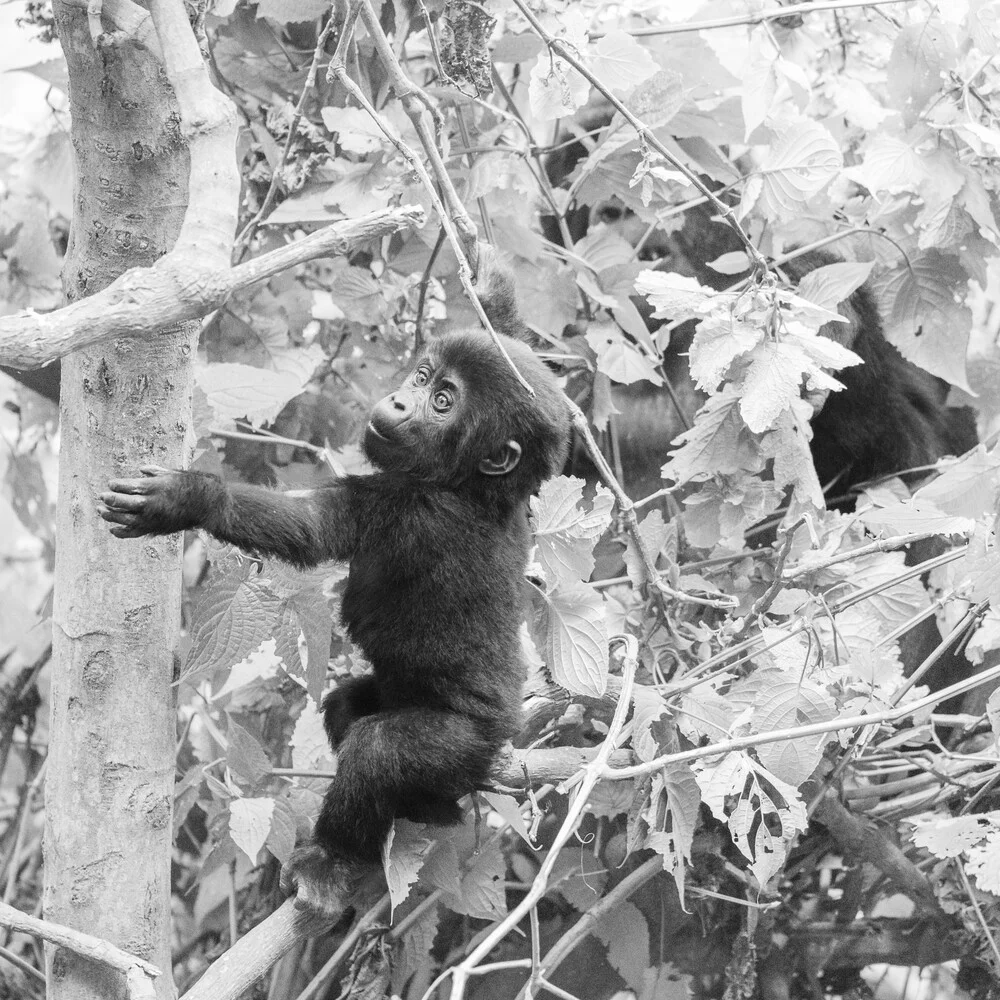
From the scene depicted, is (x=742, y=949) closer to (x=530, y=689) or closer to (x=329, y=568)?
(x=530, y=689)

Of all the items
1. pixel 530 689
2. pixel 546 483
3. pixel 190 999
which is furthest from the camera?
pixel 530 689

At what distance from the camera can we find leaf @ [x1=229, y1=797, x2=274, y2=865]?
184 centimetres

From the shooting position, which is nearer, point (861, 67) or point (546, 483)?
point (546, 483)

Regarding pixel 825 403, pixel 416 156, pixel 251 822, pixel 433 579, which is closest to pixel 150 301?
pixel 416 156

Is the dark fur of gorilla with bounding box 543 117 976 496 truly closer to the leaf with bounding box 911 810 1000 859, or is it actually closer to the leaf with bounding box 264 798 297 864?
the leaf with bounding box 911 810 1000 859

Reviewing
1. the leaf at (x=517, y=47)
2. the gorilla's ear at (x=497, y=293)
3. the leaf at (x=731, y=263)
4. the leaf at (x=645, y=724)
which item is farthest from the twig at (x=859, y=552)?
the leaf at (x=517, y=47)

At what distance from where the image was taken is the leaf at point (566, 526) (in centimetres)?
195

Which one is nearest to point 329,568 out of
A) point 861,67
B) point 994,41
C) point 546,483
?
point 546,483

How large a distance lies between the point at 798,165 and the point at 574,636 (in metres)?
1.05

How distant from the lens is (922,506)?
2002 mm

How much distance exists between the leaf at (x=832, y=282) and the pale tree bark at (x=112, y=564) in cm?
130

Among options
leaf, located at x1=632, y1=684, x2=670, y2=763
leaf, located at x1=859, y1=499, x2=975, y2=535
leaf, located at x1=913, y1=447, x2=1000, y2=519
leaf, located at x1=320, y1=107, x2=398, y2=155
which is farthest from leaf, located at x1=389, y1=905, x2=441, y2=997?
leaf, located at x1=320, y1=107, x2=398, y2=155

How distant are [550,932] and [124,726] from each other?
4.21ft

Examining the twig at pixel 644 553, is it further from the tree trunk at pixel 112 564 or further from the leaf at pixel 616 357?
the tree trunk at pixel 112 564
